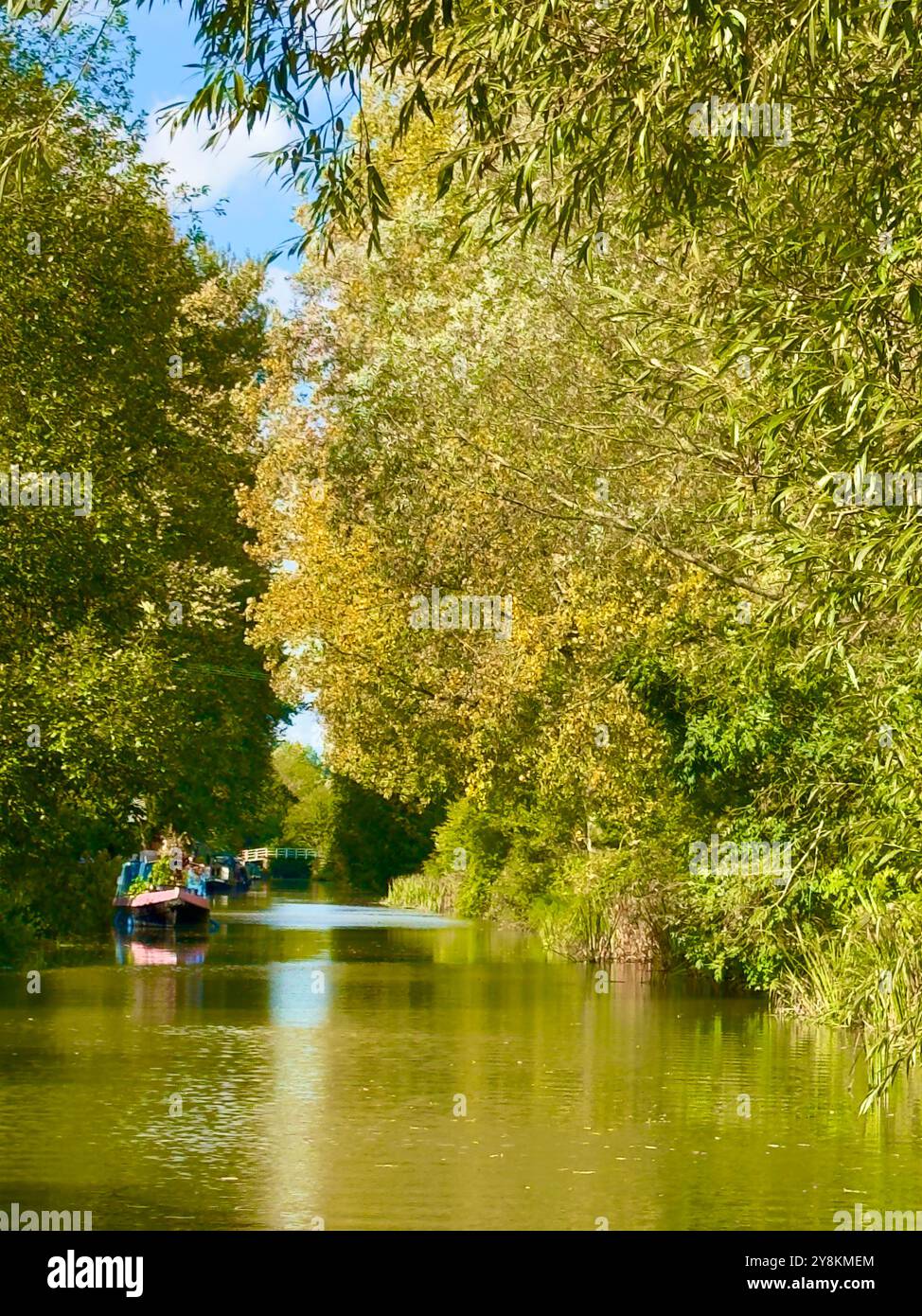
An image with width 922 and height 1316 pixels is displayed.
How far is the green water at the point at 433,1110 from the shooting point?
1293cm

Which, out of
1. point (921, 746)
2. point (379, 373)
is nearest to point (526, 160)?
point (921, 746)

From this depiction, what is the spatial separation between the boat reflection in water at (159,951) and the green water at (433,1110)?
15.4 feet

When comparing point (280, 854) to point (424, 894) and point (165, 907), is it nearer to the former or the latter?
point (424, 894)

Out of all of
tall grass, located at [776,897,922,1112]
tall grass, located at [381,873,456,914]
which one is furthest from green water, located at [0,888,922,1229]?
tall grass, located at [381,873,456,914]

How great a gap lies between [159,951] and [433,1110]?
20945 millimetres

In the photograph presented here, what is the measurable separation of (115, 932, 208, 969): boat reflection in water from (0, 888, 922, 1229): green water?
4.70 meters

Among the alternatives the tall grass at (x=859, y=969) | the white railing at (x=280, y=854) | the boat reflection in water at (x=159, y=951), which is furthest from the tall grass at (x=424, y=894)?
the white railing at (x=280, y=854)

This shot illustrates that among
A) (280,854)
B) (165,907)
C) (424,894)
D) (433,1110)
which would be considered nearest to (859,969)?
(433,1110)

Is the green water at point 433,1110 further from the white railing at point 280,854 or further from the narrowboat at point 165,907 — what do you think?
the white railing at point 280,854

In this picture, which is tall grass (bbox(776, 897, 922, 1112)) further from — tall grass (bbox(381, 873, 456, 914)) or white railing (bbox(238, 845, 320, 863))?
white railing (bbox(238, 845, 320, 863))

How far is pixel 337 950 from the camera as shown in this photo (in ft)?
123

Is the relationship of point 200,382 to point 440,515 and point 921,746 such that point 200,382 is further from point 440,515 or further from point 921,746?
point 921,746

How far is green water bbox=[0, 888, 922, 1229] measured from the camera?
1293 cm
